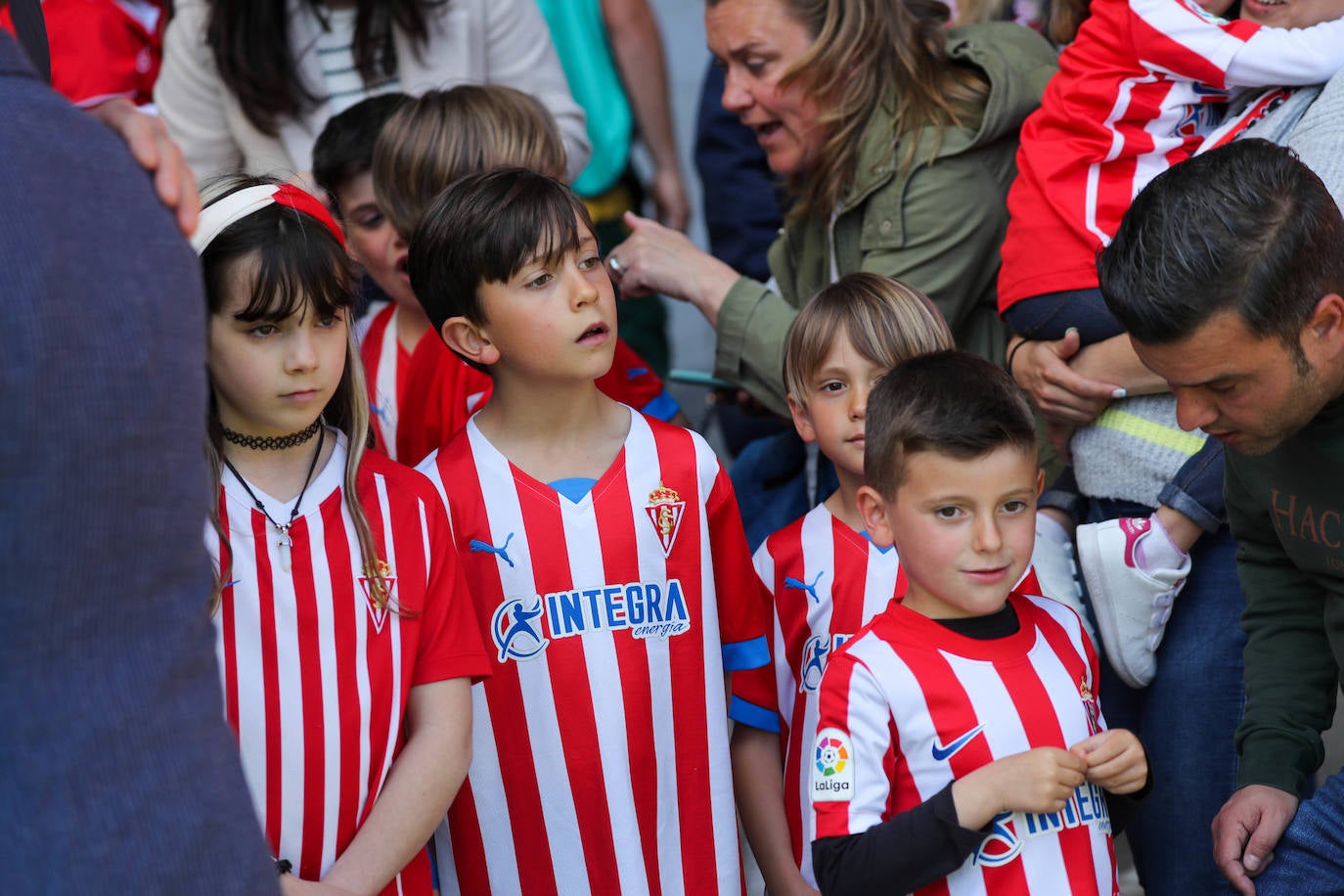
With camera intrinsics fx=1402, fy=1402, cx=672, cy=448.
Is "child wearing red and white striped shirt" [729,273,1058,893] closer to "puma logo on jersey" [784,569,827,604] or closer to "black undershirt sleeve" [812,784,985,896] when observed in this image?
"puma logo on jersey" [784,569,827,604]

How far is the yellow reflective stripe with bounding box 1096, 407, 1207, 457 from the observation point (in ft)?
8.02

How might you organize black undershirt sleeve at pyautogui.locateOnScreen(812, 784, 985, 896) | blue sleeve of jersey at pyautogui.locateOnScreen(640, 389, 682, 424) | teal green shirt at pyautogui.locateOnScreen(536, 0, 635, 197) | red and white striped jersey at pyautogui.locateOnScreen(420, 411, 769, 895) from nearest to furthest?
1. black undershirt sleeve at pyautogui.locateOnScreen(812, 784, 985, 896)
2. red and white striped jersey at pyautogui.locateOnScreen(420, 411, 769, 895)
3. blue sleeve of jersey at pyautogui.locateOnScreen(640, 389, 682, 424)
4. teal green shirt at pyautogui.locateOnScreen(536, 0, 635, 197)

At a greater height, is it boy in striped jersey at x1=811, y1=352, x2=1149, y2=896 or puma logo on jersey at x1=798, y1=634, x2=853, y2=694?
boy in striped jersey at x1=811, y1=352, x2=1149, y2=896

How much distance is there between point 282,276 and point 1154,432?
150cm

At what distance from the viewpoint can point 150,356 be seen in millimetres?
1259

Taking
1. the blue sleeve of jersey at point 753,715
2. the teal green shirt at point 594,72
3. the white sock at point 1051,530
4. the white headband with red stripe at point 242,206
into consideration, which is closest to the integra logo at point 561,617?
the blue sleeve of jersey at point 753,715

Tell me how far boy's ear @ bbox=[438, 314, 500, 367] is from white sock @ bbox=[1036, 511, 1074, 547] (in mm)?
1015

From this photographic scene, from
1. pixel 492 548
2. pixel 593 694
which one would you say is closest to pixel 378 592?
pixel 492 548

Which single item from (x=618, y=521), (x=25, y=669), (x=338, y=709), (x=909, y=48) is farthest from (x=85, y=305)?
(x=909, y=48)

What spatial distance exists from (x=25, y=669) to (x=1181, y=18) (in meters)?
2.11

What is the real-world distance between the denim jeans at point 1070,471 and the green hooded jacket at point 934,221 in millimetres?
225

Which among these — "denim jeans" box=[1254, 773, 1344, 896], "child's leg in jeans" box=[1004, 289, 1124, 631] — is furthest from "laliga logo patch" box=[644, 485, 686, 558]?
"denim jeans" box=[1254, 773, 1344, 896]

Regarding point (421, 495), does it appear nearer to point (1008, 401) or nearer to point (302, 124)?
point (1008, 401)

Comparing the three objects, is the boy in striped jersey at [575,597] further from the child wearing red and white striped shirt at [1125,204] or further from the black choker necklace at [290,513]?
the child wearing red and white striped shirt at [1125,204]
